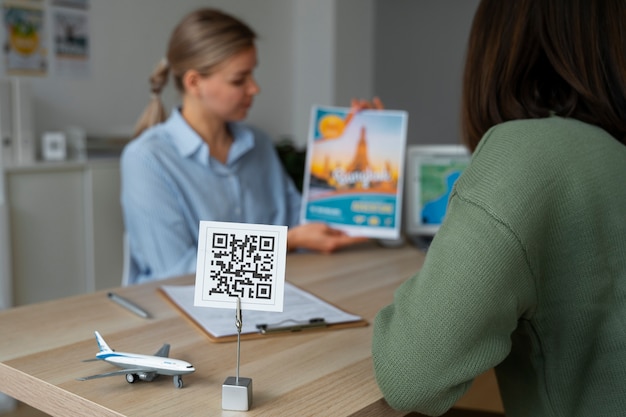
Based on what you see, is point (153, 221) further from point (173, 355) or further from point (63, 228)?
point (63, 228)

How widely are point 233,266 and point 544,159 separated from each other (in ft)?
1.33

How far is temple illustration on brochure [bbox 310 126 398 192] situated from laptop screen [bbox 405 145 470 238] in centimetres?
23

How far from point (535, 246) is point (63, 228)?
2.33 meters

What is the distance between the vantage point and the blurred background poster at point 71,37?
3.24 metres

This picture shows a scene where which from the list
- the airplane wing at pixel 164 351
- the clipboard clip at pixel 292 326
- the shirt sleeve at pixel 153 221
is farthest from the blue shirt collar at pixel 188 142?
the airplane wing at pixel 164 351

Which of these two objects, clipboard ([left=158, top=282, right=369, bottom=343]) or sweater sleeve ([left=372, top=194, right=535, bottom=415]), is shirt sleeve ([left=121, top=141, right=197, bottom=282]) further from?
sweater sleeve ([left=372, top=194, right=535, bottom=415])

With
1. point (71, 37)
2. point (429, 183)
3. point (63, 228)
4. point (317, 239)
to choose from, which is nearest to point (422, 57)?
point (71, 37)

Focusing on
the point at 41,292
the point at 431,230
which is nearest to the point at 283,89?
the point at 41,292

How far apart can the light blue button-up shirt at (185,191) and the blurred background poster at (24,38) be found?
1.21 m

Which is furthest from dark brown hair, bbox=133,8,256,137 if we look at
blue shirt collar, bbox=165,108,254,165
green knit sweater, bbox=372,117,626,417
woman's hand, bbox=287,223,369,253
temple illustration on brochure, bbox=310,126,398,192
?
green knit sweater, bbox=372,117,626,417

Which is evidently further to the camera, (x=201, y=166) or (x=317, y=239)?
(x=201, y=166)

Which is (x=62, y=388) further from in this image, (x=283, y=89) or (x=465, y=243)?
(x=283, y=89)

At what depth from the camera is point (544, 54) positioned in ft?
3.44

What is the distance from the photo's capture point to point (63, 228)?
2.84m
